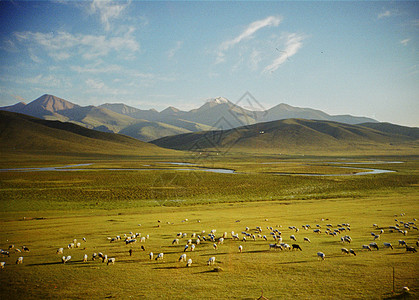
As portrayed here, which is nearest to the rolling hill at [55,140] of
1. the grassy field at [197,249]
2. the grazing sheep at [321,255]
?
the grassy field at [197,249]

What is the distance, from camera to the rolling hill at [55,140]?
139375 millimetres

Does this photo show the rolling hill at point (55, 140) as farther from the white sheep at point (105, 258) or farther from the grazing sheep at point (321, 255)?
the grazing sheep at point (321, 255)

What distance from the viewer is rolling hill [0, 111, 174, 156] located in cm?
13938

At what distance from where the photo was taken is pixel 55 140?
156 meters

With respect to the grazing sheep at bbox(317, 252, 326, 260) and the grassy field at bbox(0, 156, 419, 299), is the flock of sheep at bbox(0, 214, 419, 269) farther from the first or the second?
the grassy field at bbox(0, 156, 419, 299)

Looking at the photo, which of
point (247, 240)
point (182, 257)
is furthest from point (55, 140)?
point (182, 257)

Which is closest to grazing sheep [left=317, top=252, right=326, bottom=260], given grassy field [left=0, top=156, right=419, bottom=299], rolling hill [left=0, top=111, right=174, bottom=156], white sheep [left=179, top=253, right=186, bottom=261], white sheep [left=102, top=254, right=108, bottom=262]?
grassy field [left=0, top=156, right=419, bottom=299]

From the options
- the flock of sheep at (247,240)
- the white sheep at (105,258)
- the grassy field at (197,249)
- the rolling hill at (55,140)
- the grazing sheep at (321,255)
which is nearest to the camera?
the grassy field at (197,249)

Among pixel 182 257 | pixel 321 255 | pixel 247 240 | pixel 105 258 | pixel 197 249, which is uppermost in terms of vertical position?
pixel 321 255

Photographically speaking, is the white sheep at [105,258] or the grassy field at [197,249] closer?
the grassy field at [197,249]

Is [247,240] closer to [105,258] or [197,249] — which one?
[197,249]

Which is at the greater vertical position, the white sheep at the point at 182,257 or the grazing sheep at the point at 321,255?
the grazing sheep at the point at 321,255

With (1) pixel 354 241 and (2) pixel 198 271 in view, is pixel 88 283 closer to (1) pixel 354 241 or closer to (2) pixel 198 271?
(2) pixel 198 271

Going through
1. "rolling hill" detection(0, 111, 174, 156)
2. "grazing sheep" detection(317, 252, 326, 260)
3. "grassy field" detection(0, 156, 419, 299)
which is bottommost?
"grassy field" detection(0, 156, 419, 299)
